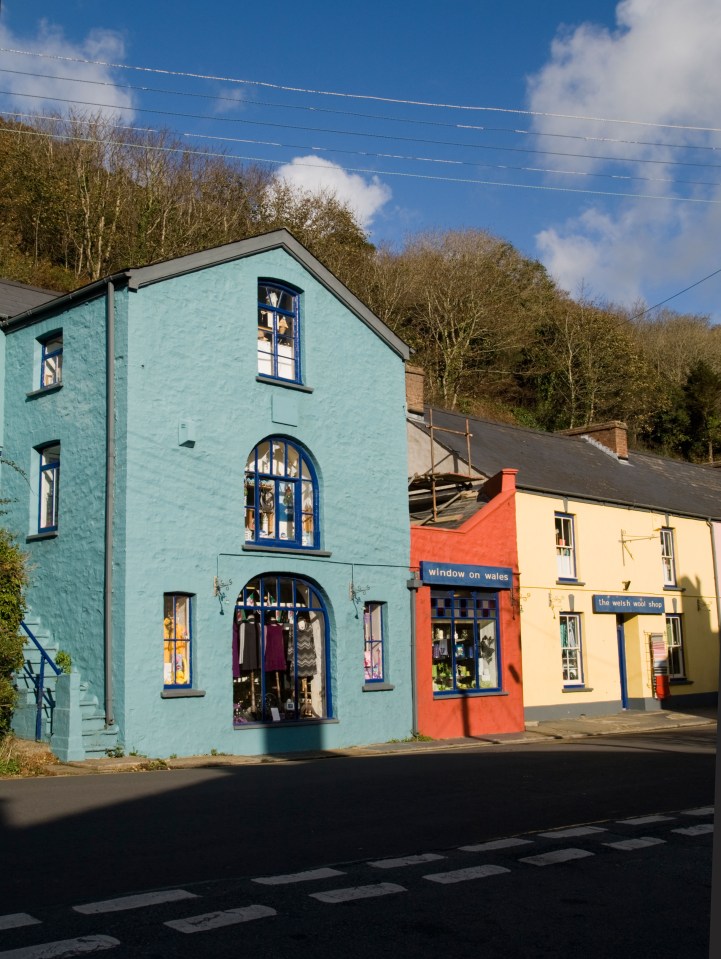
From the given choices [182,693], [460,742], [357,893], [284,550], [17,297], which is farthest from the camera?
[17,297]

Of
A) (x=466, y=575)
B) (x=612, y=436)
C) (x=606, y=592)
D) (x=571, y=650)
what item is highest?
(x=612, y=436)

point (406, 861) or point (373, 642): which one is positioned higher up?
point (373, 642)

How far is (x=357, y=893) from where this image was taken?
6.67m

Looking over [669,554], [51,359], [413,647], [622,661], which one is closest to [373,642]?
[413,647]

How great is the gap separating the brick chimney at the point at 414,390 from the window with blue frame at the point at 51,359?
11.1m

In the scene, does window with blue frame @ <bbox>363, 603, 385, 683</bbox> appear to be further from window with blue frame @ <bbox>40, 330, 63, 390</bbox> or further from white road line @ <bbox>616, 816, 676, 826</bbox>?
white road line @ <bbox>616, 816, 676, 826</bbox>

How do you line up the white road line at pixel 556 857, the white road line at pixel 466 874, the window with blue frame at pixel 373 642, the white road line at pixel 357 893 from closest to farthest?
1. the white road line at pixel 357 893
2. the white road line at pixel 466 874
3. the white road line at pixel 556 857
4. the window with blue frame at pixel 373 642

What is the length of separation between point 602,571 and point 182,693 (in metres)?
15.1

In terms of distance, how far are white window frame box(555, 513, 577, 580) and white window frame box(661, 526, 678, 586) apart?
5.14 meters

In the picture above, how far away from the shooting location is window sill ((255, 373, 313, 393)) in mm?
19812

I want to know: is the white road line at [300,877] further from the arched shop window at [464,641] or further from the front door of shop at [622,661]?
the front door of shop at [622,661]

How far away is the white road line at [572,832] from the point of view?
8883mm

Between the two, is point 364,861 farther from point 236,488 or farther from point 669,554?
point 669,554

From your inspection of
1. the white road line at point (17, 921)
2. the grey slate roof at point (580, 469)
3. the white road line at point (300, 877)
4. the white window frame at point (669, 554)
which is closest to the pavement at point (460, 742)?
the white window frame at point (669, 554)
